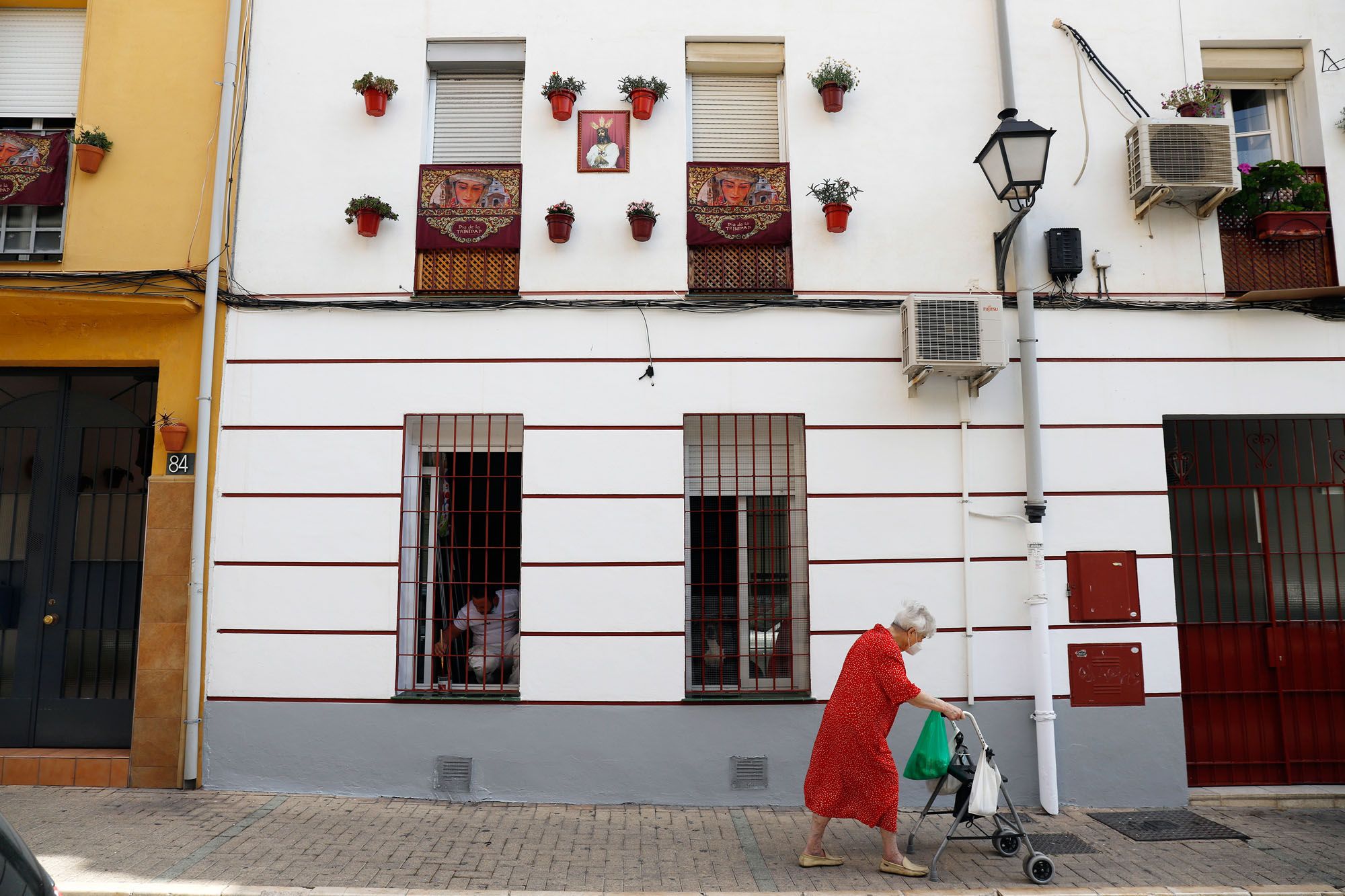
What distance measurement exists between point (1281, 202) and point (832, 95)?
154 inches

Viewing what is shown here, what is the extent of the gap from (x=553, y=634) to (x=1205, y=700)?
217 inches

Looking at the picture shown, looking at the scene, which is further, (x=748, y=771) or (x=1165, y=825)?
(x=748, y=771)

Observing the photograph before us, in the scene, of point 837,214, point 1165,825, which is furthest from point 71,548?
point 1165,825

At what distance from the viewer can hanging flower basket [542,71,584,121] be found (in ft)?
23.3

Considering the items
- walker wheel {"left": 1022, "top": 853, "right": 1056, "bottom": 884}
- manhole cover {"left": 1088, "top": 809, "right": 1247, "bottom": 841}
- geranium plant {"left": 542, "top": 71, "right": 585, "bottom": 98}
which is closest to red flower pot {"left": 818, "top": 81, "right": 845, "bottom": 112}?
geranium plant {"left": 542, "top": 71, "right": 585, "bottom": 98}

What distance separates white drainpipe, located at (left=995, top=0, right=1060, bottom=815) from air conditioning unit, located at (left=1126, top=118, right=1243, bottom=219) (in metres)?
1.15

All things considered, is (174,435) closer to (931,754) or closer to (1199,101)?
(931,754)

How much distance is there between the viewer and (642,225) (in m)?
7.00

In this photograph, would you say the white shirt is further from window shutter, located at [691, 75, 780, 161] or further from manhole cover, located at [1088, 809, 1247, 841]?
manhole cover, located at [1088, 809, 1247, 841]

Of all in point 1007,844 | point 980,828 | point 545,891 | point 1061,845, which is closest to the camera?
point 545,891

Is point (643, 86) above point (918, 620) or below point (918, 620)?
above

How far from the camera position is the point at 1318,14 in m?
Answer: 7.34

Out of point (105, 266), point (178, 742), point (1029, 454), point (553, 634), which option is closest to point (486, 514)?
point (553, 634)

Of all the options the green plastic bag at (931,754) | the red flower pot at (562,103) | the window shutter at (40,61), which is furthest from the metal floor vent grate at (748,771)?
the window shutter at (40,61)
